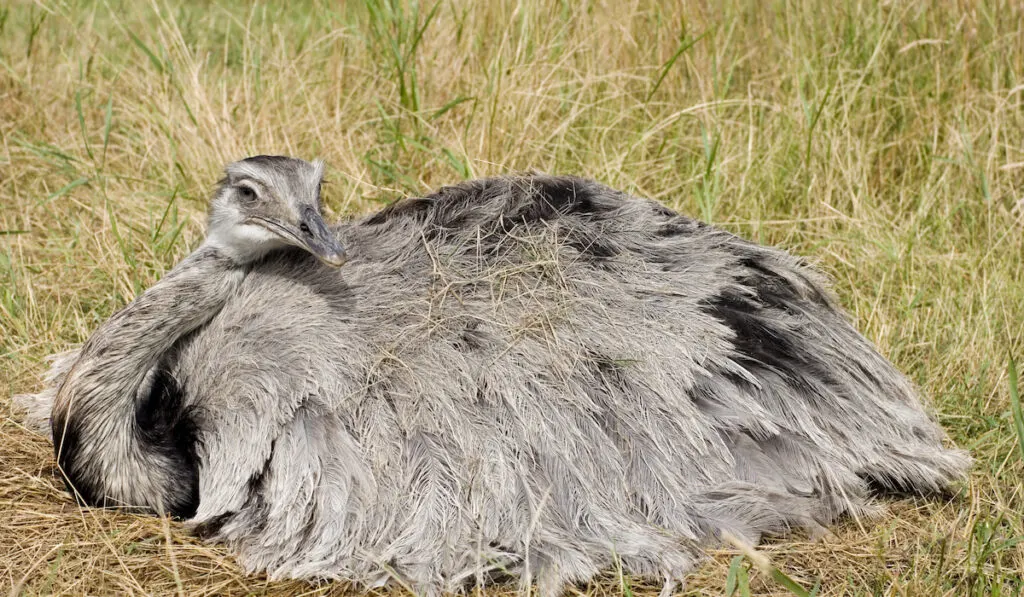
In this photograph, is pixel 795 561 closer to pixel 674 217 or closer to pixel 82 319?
pixel 674 217

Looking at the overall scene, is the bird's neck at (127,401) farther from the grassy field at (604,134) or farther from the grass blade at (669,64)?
the grass blade at (669,64)

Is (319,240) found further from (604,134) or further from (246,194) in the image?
(604,134)

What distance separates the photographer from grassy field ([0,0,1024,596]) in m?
4.54

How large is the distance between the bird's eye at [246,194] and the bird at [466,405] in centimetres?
1

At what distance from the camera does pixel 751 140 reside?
203 inches

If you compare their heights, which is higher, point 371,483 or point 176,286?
point 176,286

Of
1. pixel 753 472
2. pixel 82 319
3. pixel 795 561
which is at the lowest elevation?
pixel 795 561

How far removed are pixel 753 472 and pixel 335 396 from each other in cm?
118

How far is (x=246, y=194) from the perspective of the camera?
3383 mm

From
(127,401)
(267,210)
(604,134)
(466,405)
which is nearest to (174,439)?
(127,401)

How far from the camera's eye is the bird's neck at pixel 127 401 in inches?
125

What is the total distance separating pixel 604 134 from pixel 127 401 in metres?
2.67

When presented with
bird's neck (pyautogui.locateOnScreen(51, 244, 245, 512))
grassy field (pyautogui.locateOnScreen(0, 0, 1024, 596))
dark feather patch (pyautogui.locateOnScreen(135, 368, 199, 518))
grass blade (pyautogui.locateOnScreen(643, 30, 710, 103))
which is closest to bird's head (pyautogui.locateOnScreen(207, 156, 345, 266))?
bird's neck (pyautogui.locateOnScreen(51, 244, 245, 512))

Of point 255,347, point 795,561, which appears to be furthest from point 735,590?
point 255,347
